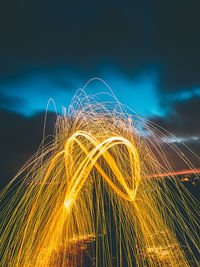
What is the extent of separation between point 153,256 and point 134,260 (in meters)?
0.52

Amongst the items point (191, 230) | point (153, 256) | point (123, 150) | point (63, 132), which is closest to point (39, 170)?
point (63, 132)

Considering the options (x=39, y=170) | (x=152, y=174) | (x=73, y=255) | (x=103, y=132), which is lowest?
(x=73, y=255)

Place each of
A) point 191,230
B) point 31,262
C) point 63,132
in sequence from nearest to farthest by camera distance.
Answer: point 31,262, point 63,132, point 191,230

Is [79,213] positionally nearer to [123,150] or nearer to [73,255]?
[73,255]

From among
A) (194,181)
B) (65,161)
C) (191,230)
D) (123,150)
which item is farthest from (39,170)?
(194,181)

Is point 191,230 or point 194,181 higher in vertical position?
point 194,181

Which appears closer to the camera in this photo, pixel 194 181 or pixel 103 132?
pixel 103 132

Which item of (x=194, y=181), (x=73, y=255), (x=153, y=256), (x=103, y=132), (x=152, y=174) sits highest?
(x=194, y=181)

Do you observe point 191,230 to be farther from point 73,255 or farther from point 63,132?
point 63,132

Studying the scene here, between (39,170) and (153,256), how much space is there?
3948 millimetres

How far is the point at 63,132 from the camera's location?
24.2 feet

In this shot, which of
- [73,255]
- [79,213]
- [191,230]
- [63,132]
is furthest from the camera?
[79,213]

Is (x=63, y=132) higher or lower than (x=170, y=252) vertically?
higher

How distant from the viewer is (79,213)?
10.2 metres
